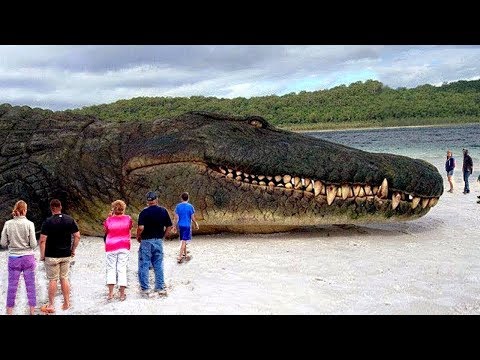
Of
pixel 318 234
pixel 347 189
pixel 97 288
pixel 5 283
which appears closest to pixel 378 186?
pixel 347 189

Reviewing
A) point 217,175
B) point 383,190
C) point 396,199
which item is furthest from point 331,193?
point 217,175

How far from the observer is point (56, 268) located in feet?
14.9

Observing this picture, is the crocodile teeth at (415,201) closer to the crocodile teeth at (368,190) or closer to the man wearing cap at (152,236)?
the crocodile teeth at (368,190)

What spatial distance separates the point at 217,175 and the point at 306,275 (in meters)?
2.05

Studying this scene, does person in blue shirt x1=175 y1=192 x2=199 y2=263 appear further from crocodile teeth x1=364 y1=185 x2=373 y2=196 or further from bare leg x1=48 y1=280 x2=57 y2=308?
crocodile teeth x1=364 y1=185 x2=373 y2=196

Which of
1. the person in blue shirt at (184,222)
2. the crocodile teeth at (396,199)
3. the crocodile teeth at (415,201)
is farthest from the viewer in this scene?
the crocodile teeth at (415,201)

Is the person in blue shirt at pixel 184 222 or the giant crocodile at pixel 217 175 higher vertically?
the giant crocodile at pixel 217 175

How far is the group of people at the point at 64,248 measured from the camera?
4.40 meters

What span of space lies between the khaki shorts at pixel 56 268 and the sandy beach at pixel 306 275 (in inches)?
10.1

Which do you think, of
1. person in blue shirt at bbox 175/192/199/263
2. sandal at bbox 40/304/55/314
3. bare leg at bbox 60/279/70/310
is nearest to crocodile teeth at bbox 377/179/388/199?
person in blue shirt at bbox 175/192/199/263

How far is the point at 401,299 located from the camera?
4.59 m

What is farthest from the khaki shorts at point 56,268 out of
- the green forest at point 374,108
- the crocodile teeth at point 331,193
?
the green forest at point 374,108

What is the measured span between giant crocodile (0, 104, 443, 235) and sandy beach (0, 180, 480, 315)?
40 centimetres

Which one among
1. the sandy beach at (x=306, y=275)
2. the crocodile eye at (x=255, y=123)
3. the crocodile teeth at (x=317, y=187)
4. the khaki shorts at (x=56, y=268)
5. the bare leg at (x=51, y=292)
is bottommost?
the sandy beach at (x=306, y=275)
